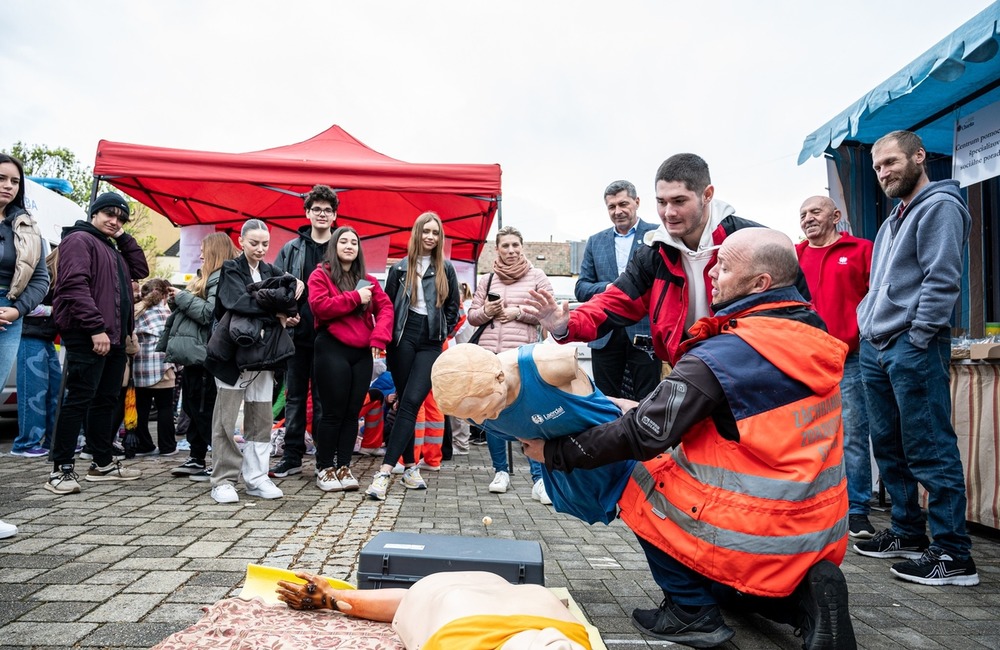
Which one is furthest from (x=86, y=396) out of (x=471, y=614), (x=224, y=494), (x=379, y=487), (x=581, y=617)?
(x=471, y=614)

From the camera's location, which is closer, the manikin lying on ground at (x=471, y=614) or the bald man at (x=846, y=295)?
the manikin lying on ground at (x=471, y=614)

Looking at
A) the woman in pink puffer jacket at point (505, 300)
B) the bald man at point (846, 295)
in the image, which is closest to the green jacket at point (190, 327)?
the woman in pink puffer jacket at point (505, 300)

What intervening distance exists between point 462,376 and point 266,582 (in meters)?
1.33

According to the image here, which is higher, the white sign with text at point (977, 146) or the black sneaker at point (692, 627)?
the white sign with text at point (977, 146)

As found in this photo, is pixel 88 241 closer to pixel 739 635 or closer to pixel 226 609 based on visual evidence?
pixel 226 609

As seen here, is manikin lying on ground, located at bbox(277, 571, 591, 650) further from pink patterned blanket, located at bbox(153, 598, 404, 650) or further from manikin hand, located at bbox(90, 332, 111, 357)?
manikin hand, located at bbox(90, 332, 111, 357)

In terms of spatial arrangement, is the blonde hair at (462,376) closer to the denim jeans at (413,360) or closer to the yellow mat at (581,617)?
the yellow mat at (581,617)

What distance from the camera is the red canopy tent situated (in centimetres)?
679

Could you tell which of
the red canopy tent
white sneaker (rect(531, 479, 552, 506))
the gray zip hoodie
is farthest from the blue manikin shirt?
the red canopy tent

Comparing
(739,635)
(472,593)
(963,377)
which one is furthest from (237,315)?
(963,377)

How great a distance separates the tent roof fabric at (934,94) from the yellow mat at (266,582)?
450 cm

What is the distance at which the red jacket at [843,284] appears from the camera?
14.5ft

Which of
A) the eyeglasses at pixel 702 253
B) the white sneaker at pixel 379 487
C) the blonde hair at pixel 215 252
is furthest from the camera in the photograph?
the blonde hair at pixel 215 252

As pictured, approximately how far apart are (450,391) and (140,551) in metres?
2.20
